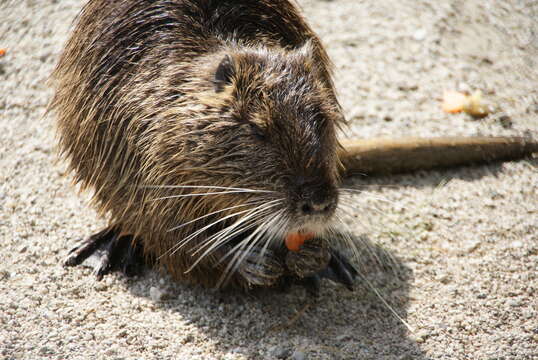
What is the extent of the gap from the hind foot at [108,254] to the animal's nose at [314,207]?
1.15 metres

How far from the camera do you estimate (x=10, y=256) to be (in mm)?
3576

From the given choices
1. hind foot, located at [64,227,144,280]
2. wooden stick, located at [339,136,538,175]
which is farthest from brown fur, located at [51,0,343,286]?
wooden stick, located at [339,136,538,175]

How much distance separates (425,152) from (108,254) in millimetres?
2048

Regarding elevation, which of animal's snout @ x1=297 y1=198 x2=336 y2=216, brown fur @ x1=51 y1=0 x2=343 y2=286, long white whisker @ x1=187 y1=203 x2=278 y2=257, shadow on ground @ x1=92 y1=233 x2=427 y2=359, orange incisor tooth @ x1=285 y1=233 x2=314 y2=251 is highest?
brown fur @ x1=51 y1=0 x2=343 y2=286

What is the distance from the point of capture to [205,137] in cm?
306

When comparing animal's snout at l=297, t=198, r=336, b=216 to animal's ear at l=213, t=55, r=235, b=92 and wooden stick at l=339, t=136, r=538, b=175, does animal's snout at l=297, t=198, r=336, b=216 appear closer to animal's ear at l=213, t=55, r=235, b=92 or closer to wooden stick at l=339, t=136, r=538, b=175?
animal's ear at l=213, t=55, r=235, b=92

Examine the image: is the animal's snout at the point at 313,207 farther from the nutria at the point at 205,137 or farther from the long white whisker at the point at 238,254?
the long white whisker at the point at 238,254

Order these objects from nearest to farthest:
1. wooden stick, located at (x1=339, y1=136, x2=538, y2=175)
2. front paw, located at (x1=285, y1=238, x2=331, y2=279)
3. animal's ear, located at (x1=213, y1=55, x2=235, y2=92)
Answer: animal's ear, located at (x1=213, y1=55, x2=235, y2=92)
front paw, located at (x1=285, y1=238, x2=331, y2=279)
wooden stick, located at (x1=339, y1=136, x2=538, y2=175)

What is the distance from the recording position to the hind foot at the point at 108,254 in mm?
3592

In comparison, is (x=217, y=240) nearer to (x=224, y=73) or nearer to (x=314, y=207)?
(x=314, y=207)

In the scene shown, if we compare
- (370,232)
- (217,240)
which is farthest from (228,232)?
(370,232)

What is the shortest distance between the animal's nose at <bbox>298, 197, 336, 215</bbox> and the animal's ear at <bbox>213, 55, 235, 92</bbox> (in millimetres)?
680

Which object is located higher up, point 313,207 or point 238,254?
point 313,207

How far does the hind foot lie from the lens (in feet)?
11.8
